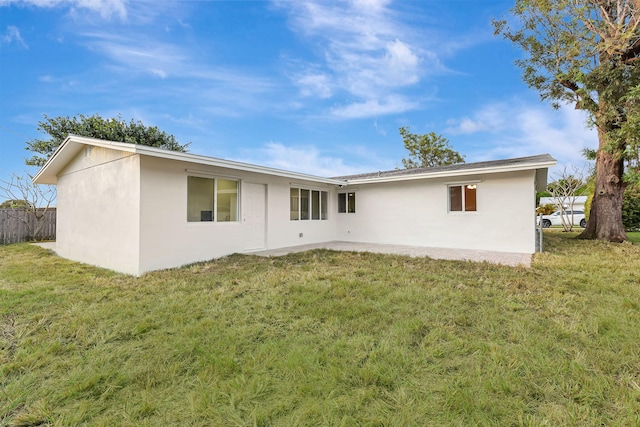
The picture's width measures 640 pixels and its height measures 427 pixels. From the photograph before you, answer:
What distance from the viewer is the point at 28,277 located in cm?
583

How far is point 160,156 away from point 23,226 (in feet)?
42.1

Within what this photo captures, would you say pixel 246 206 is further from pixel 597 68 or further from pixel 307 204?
pixel 597 68

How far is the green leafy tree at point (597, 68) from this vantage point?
26.7 feet

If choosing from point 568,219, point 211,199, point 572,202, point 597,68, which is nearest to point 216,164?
point 211,199

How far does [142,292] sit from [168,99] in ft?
37.6

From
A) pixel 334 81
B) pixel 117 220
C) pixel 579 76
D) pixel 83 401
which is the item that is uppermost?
pixel 334 81

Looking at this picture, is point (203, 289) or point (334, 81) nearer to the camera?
point (203, 289)

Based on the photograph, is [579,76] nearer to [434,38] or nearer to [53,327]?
[434,38]

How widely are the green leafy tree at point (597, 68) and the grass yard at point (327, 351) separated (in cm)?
618

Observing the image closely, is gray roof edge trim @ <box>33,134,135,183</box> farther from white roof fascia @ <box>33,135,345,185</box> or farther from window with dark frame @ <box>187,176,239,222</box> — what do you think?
window with dark frame @ <box>187,176,239,222</box>

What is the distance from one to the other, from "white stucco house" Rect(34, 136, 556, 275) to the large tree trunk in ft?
5.89

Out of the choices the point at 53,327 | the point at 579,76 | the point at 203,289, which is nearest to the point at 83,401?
the point at 53,327

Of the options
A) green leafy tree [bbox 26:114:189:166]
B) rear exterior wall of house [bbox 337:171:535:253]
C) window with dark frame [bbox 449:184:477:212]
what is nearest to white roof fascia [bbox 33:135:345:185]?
rear exterior wall of house [bbox 337:171:535:253]

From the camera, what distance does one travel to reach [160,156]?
607 cm
